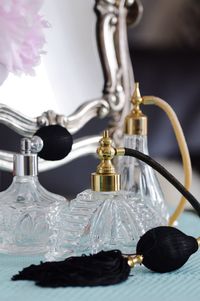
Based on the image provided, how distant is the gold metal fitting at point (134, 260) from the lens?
2.09 ft

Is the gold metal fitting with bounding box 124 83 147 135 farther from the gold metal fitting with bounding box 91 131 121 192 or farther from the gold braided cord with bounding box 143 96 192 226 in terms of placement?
the gold metal fitting with bounding box 91 131 121 192

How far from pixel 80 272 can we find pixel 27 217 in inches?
5.0

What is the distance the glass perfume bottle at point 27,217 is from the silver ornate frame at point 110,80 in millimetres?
232

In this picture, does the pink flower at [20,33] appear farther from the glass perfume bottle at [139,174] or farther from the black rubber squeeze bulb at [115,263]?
the black rubber squeeze bulb at [115,263]

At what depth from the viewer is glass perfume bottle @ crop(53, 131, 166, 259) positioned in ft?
2.25

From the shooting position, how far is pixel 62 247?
69 centimetres

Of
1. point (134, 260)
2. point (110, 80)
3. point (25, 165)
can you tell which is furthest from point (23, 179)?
point (110, 80)

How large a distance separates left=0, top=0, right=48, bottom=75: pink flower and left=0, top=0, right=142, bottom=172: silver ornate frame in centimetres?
13

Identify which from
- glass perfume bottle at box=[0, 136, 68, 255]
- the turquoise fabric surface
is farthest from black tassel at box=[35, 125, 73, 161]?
the turquoise fabric surface

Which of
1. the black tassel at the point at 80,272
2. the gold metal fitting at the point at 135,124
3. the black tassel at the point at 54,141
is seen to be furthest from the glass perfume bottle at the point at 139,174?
the black tassel at the point at 80,272

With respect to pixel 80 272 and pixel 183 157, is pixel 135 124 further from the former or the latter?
pixel 80 272

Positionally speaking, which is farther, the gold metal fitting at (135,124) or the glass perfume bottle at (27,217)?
the gold metal fitting at (135,124)

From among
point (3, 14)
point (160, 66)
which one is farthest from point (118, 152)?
point (160, 66)

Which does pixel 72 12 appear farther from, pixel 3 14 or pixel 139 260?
pixel 139 260
